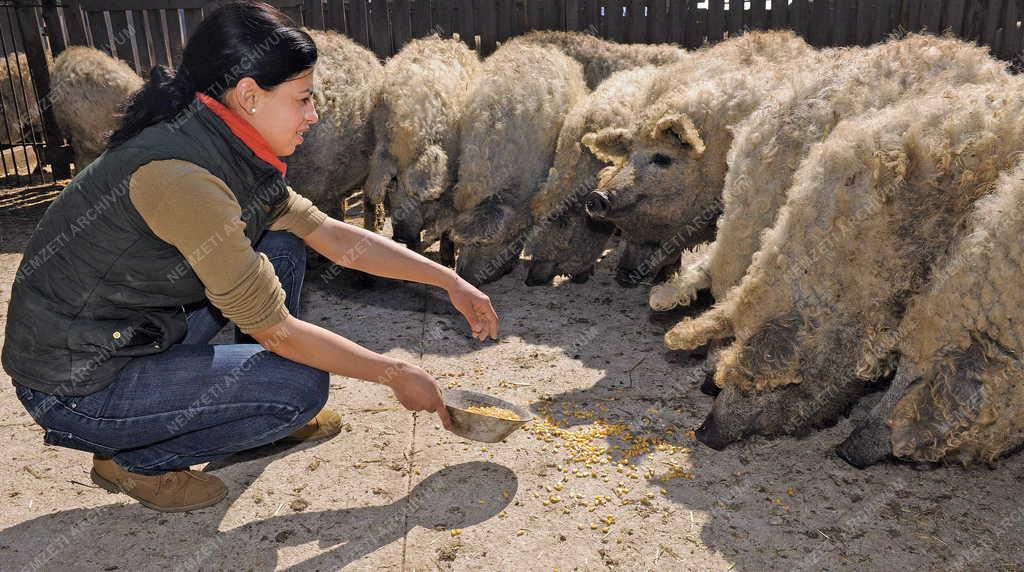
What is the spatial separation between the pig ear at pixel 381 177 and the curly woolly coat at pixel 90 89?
10.4ft

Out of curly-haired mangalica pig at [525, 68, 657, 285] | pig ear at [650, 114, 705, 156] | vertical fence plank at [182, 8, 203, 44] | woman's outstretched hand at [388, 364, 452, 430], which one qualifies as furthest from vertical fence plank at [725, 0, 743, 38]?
woman's outstretched hand at [388, 364, 452, 430]

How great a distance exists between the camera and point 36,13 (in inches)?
355

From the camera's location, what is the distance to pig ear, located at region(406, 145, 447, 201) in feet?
19.9

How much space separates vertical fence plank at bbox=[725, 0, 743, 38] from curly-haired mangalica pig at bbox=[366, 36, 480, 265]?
4.10 metres

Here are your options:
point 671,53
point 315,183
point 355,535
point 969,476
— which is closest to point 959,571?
point 969,476

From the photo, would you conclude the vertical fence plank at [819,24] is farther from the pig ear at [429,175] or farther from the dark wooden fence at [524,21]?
the pig ear at [429,175]

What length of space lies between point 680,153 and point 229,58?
11.8 ft

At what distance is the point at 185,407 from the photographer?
295 cm

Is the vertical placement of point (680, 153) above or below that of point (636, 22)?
below

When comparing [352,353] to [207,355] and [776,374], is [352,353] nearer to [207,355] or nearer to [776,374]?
[207,355]

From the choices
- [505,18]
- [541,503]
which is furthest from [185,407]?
[505,18]

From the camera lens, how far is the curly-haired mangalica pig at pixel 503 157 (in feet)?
20.0

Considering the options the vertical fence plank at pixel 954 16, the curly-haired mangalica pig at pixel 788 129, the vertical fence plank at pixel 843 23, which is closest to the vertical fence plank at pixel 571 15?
the vertical fence plank at pixel 843 23

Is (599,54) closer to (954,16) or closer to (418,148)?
(418,148)
